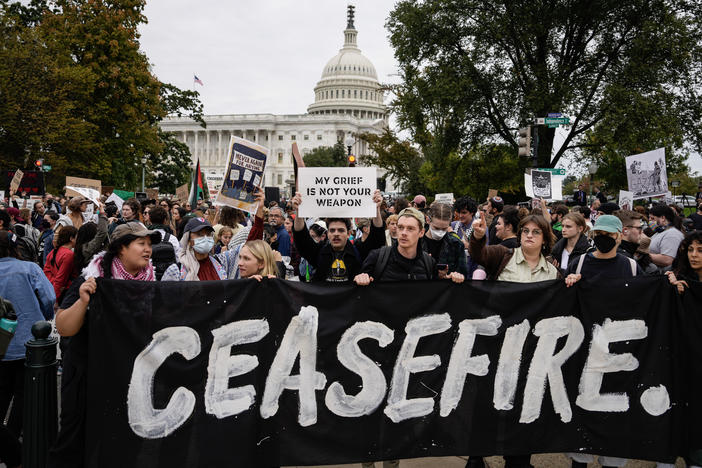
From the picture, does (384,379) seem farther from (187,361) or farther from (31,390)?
(31,390)

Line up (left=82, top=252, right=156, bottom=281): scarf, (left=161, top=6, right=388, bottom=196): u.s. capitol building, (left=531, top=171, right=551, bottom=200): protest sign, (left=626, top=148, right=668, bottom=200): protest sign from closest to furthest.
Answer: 1. (left=82, top=252, right=156, bottom=281): scarf
2. (left=531, top=171, right=551, bottom=200): protest sign
3. (left=626, top=148, right=668, bottom=200): protest sign
4. (left=161, top=6, right=388, bottom=196): u.s. capitol building

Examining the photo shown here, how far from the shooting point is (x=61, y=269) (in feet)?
20.1

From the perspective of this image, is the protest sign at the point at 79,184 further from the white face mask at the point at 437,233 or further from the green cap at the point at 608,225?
the green cap at the point at 608,225

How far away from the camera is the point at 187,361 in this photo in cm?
389

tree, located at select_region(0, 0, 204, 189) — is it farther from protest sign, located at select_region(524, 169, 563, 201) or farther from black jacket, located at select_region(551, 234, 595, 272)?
black jacket, located at select_region(551, 234, 595, 272)

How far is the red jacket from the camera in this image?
6.00m

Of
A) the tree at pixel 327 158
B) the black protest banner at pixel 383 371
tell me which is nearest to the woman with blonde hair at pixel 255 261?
the black protest banner at pixel 383 371

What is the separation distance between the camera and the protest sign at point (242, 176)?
5906 mm

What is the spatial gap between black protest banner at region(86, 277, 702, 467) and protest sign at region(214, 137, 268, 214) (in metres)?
2.10

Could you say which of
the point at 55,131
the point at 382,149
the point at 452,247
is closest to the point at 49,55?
the point at 55,131

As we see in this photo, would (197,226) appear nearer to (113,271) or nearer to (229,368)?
(113,271)

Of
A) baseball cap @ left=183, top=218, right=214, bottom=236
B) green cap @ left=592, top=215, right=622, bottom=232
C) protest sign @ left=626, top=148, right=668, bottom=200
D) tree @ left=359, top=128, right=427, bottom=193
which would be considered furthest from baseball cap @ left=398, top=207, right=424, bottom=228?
tree @ left=359, top=128, right=427, bottom=193

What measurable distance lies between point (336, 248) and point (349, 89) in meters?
145

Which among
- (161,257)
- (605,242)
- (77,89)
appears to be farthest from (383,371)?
(77,89)
